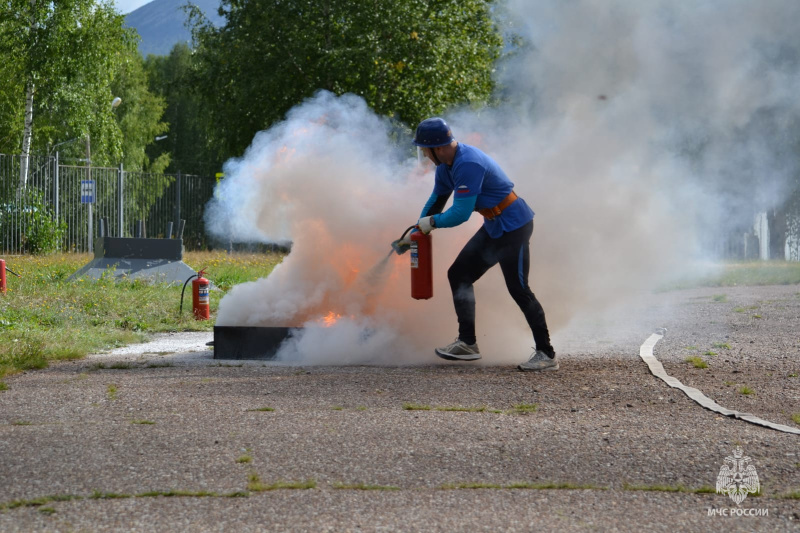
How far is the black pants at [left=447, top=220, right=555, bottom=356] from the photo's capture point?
7164 mm

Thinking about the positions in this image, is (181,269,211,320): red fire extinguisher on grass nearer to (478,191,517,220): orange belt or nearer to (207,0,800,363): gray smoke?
(207,0,800,363): gray smoke

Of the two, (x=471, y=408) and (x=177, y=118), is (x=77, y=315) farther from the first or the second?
(x=177, y=118)

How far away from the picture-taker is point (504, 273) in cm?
724

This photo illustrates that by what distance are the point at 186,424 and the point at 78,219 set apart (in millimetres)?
24990

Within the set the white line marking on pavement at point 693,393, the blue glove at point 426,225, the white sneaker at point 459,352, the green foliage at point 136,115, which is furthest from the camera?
the green foliage at point 136,115

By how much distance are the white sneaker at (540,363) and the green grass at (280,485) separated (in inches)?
137

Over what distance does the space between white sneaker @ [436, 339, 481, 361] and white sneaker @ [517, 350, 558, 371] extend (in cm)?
42

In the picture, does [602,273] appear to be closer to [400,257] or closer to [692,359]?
[692,359]

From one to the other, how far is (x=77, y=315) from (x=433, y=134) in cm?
570

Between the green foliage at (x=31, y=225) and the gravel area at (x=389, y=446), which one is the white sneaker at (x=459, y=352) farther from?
the green foliage at (x=31, y=225)

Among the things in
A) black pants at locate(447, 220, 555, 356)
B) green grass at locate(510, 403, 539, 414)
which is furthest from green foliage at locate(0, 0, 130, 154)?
green grass at locate(510, 403, 539, 414)

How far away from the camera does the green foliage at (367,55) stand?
78.1ft

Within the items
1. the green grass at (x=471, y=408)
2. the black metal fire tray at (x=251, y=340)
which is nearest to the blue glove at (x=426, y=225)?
the black metal fire tray at (x=251, y=340)

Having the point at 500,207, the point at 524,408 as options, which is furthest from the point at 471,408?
the point at 500,207
